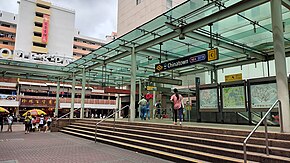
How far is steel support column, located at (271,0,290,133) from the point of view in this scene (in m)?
5.65

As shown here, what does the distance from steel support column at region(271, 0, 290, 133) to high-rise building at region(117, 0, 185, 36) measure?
22.8 metres

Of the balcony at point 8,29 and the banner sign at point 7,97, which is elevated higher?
the balcony at point 8,29

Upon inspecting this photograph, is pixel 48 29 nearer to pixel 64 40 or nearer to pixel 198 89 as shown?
pixel 64 40

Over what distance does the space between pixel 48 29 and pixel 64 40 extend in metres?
4.12

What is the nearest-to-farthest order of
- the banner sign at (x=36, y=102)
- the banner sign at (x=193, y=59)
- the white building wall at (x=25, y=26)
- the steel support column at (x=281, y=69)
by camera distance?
the steel support column at (x=281, y=69)
the banner sign at (x=193, y=59)
the banner sign at (x=36, y=102)
the white building wall at (x=25, y=26)

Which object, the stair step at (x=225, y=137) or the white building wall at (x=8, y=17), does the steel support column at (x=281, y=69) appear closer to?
the stair step at (x=225, y=137)

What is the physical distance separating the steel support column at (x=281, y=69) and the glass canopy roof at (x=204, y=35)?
831mm

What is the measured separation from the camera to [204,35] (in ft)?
33.2

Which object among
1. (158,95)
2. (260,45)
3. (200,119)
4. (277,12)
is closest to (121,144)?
(200,119)

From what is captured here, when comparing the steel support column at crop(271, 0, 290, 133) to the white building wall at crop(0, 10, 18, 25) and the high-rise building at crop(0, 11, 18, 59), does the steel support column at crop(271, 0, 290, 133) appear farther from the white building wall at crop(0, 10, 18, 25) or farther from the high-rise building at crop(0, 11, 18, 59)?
the white building wall at crop(0, 10, 18, 25)

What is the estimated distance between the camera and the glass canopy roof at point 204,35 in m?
7.87

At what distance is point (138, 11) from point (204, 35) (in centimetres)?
2313

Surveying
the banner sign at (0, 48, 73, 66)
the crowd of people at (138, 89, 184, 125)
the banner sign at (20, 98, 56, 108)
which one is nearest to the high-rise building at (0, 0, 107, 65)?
the banner sign at (20, 98, 56, 108)

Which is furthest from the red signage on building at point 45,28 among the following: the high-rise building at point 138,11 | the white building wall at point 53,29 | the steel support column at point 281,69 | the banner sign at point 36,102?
the steel support column at point 281,69
